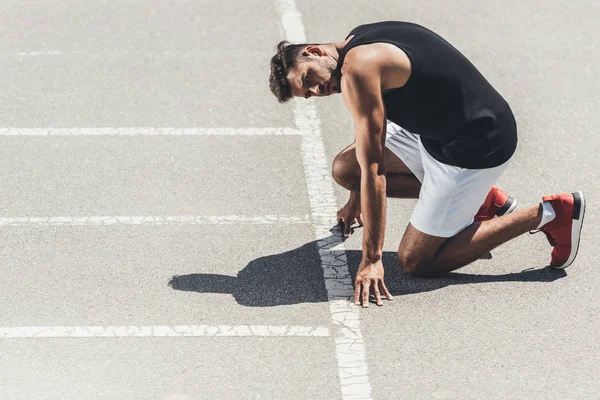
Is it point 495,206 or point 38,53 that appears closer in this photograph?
point 495,206

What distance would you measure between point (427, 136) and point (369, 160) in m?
0.43

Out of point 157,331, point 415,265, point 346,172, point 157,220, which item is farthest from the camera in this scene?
point 157,220

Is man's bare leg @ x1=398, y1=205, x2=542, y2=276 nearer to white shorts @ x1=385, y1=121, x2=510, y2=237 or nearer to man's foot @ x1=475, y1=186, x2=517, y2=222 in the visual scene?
white shorts @ x1=385, y1=121, x2=510, y2=237

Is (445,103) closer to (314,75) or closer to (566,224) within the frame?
(314,75)

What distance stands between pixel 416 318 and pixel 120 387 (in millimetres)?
1506

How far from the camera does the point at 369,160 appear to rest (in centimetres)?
482

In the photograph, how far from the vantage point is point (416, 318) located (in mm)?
4863

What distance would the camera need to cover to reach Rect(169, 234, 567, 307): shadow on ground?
5039 mm

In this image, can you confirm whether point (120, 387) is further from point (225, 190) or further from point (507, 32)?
point (507, 32)

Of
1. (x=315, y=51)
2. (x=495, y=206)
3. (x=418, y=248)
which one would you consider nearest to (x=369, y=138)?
(x=315, y=51)

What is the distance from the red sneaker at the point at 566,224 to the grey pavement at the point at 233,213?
5.5 inches

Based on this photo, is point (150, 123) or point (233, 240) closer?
point (233, 240)

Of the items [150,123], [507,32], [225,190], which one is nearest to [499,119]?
[225,190]

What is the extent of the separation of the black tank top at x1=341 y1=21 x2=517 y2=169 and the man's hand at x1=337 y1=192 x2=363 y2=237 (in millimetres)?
654
